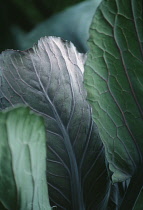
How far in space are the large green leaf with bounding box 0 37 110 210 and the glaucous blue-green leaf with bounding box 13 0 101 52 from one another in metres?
0.34

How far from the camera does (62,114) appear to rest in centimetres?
49

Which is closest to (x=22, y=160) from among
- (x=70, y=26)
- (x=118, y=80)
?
(x=118, y=80)

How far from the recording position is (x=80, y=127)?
48 centimetres

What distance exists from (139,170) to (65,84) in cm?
13

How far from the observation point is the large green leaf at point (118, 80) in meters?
0.38

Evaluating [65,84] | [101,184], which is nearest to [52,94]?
[65,84]

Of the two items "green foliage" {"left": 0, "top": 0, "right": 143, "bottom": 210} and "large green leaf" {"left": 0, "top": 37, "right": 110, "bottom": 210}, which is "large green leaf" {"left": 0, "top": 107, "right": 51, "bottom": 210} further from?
"large green leaf" {"left": 0, "top": 37, "right": 110, "bottom": 210}

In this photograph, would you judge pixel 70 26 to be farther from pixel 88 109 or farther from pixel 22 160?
pixel 22 160

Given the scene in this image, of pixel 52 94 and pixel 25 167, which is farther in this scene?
pixel 52 94

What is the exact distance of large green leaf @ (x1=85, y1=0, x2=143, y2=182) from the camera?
0.38m

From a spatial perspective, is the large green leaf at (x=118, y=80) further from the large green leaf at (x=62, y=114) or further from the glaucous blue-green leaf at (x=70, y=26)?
the glaucous blue-green leaf at (x=70, y=26)

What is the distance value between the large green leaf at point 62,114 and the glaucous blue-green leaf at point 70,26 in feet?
1.10

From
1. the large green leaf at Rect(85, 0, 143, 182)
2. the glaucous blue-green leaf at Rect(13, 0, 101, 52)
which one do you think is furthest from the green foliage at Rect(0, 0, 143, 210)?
the glaucous blue-green leaf at Rect(13, 0, 101, 52)

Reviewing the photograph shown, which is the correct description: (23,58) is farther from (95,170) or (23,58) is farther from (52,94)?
(95,170)
